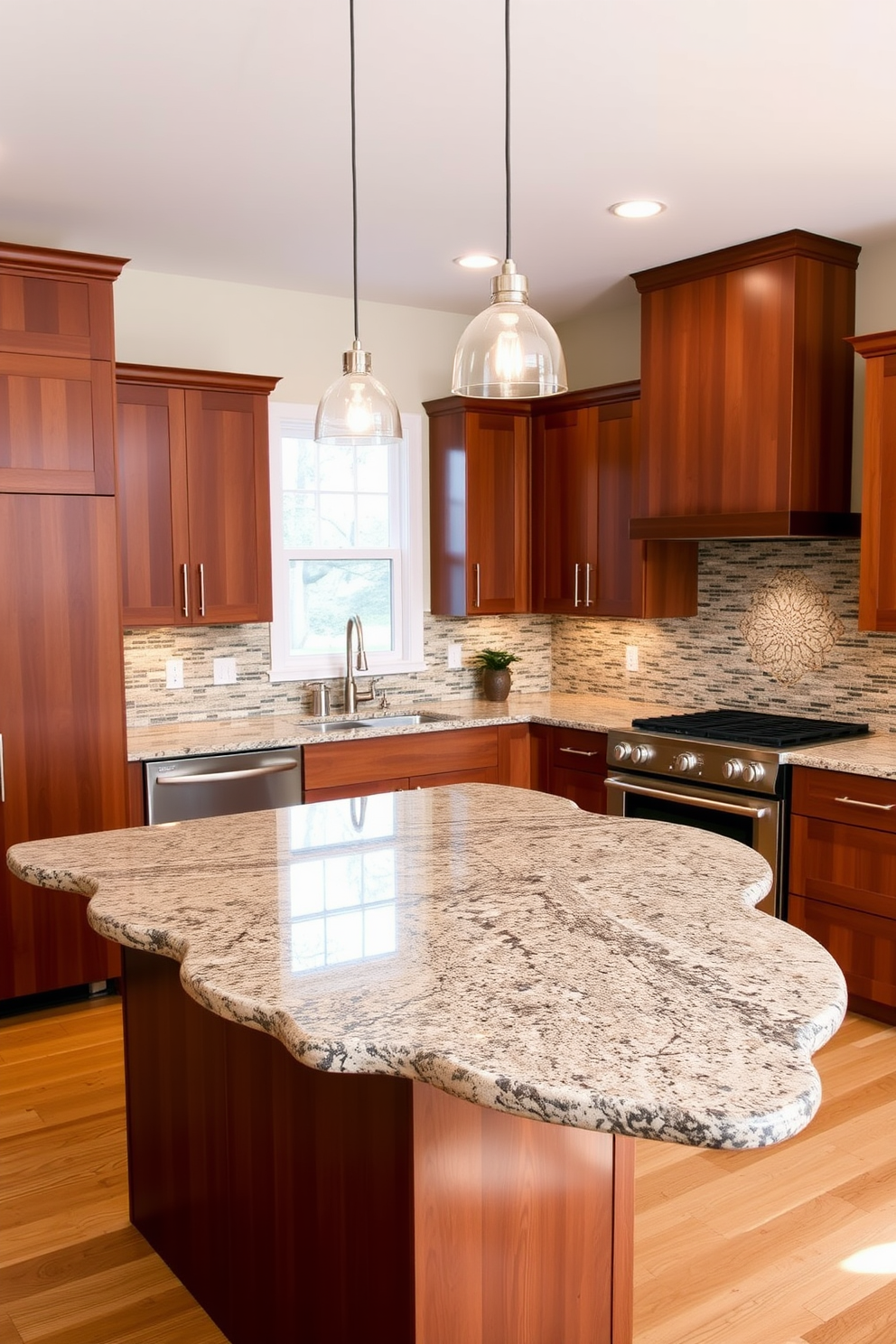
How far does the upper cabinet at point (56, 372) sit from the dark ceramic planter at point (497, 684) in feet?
7.04

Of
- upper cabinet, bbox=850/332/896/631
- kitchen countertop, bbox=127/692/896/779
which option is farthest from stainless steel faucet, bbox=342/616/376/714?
upper cabinet, bbox=850/332/896/631

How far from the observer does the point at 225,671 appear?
4691 mm

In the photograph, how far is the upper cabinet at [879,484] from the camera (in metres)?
3.69

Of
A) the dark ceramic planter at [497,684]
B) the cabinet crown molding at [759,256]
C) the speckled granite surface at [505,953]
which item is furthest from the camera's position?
the dark ceramic planter at [497,684]

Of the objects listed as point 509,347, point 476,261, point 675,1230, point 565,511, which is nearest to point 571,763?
point 565,511

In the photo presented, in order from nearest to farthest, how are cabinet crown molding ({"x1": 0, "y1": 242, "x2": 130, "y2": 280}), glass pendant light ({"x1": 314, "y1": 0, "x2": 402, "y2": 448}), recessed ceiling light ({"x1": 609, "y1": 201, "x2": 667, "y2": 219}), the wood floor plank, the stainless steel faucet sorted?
the wood floor plank
glass pendant light ({"x1": 314, "y1": 0, "x2": 402, "y2": 448})
cabinet crown molding ({"x1": 0, "y1": 242, "x2": 130, "y2": 280})
recessed ceiling light ({"x1": 609, "y1": 201, "x2": 667, "y2": 219})
the stainless steel faucet

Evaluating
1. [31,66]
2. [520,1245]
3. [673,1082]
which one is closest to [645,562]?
[31,66]

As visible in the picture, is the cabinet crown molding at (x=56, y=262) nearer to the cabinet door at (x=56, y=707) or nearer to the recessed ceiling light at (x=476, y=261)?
the cabinet door at (x=56, y=707)

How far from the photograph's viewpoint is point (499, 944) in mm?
1731

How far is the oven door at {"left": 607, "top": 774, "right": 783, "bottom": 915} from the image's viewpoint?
12.6 feet

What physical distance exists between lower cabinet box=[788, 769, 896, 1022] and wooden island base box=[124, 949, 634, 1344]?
195 cm

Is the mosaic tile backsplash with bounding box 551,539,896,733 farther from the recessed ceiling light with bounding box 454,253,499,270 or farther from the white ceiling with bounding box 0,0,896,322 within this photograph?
the recessed ceiling light with bounding box 454,253,499,270

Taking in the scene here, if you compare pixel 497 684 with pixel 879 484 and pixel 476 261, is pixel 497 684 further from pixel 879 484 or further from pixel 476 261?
pixel 879 484

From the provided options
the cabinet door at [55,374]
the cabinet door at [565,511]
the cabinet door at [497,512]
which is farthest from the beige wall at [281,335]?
the cabinet door at [55,374]
